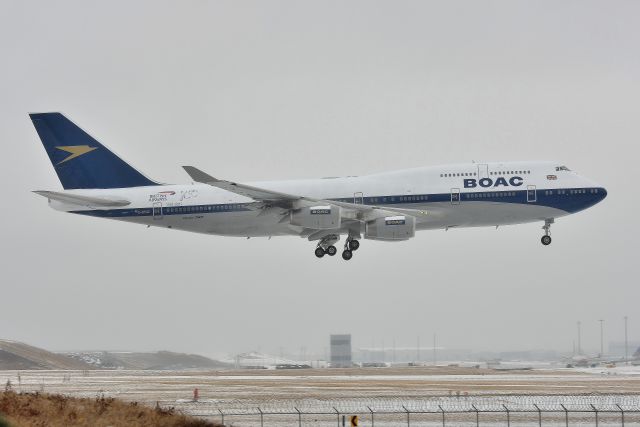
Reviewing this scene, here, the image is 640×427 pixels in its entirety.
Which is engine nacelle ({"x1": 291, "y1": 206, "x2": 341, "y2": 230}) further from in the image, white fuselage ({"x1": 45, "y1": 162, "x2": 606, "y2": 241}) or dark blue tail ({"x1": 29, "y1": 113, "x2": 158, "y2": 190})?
dark blue tail ({"x1": 29, "y1": 113, "x2": 158, "y2": 190})

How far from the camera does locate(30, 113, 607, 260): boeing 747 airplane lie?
65.9 metres

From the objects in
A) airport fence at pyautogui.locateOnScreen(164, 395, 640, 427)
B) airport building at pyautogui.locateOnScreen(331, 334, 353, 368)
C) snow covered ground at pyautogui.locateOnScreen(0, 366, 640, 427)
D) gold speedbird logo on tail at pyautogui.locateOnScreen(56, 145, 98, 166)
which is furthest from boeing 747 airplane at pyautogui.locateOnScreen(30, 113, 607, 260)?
airport building at pyautogui.locateOnScreen(331, 334, 353, 368)

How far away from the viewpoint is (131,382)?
61.7 metres

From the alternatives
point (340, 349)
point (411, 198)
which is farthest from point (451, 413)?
point (340, 349)

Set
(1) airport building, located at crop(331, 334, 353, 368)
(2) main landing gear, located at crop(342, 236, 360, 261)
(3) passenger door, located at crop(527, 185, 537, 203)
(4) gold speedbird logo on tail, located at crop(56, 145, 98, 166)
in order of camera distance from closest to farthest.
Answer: (3) passenger door, located at crop(527, 185, 537, 203) < (2) main landing gear, located at crop(342, 236, 360, 261) < (4) gold speedbird logo on tail, located at crop(56, 145, 98, 166) < (1) airport building, located at crop(331, 334, 353, 368)

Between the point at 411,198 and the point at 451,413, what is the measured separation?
95.5ft

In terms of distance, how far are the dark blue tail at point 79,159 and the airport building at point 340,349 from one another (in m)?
64.8

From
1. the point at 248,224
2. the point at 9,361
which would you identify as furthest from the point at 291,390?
the point at 9,361

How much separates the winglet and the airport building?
244 ft

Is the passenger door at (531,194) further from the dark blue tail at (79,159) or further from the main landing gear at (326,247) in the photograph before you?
the dark blue tail at (79,159)

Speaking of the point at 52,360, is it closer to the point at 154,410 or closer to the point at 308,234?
the point at 308,234

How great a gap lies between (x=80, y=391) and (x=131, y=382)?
9833mm

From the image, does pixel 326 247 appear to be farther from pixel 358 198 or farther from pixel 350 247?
pixel 358 198

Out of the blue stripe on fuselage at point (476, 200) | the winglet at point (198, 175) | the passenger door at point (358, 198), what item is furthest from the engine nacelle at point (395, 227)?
the winglet at point (198, 175)
